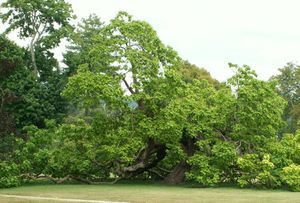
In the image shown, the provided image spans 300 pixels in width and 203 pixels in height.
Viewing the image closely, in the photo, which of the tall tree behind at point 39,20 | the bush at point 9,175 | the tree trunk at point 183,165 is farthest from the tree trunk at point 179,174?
the tall tree behind at point 39,20

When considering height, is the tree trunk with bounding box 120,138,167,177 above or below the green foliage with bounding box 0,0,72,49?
below

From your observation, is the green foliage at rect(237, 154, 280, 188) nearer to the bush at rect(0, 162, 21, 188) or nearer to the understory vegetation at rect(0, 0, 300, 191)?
the understory vegetation at rect(0, 0, 300, 191)

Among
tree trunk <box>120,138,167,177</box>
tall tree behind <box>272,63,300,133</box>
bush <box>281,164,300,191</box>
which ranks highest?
tall tree behind <box>272,63,300,133</box>

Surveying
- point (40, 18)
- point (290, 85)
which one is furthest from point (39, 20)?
point (290, 85)

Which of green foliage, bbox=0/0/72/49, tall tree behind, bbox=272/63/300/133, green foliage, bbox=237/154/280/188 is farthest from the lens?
tall tree behind, bbox=272/63/300/133

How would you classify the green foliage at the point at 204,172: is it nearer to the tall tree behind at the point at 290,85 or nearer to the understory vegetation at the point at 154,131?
the understory vegetation at the point at 154,131

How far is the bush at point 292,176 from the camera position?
1919 cm

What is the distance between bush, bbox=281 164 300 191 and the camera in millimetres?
19188

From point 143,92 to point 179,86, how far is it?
1586 mm

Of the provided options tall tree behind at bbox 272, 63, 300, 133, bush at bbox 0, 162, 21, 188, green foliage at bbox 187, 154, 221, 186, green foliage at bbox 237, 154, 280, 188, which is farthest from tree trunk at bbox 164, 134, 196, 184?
tall tree behind at bbox 272, 63, 300, 133

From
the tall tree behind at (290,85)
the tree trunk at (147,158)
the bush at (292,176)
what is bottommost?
the bush at (292,176)

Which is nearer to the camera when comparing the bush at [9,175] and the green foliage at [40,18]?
the bush at [9,175]

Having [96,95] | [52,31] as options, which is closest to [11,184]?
[96,95]

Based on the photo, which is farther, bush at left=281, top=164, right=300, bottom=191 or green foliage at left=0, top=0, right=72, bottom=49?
green foliage at left=0, top=0, right=72, bottom=49
